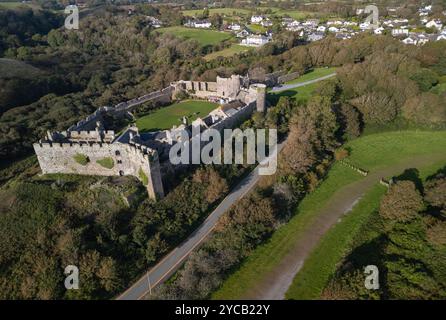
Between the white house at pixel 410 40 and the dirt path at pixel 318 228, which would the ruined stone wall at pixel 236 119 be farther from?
the white house at pixel 410 40

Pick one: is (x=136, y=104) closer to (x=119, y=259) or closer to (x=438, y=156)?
(x=119, y=259)

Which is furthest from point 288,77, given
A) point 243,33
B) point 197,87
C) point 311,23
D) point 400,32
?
point 311,23

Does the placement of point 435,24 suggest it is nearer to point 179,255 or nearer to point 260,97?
point 260,97

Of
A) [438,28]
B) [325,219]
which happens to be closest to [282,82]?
[325,219]

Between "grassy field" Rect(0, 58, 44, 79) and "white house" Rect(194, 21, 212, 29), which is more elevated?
"white house" Rect(194, 21, 212, 29)

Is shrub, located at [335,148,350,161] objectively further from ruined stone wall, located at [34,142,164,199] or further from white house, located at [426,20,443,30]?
white house, located at [426,20,443,30]

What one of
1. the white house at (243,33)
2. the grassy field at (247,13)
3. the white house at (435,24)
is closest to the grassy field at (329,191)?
the white house at (243,33)

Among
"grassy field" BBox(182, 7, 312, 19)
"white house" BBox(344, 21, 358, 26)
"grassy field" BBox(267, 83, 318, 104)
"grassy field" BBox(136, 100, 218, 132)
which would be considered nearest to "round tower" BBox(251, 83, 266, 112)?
"grassy field" BBox(267, 83, 318, 104)
